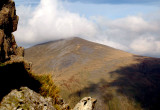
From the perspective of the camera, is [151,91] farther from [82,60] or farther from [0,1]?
[0,1]

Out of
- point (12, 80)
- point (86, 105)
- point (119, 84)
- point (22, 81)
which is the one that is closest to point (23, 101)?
point (12, 80)

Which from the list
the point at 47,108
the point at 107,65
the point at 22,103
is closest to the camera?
the point at 22,103

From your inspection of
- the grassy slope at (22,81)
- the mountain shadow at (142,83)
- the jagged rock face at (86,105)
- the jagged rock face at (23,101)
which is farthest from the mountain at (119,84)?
the jagged rock face at (23,101)

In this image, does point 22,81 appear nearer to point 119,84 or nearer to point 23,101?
point 23,101

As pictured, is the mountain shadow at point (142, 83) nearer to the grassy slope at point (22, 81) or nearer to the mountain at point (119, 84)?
the mountain at point (119, 84)

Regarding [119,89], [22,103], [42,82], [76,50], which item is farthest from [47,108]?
[76,50]

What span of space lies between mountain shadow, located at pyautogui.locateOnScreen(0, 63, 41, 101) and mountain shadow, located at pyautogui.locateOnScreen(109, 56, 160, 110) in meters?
36.2

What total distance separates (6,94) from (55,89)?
395 centimetres

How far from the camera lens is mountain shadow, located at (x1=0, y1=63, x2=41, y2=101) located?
613 cm

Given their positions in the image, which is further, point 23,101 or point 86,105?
point 86,105

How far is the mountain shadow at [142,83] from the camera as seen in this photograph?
41.0 meters

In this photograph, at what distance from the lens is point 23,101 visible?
17.8 ft

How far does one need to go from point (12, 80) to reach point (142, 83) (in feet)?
150

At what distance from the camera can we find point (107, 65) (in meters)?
58.0
